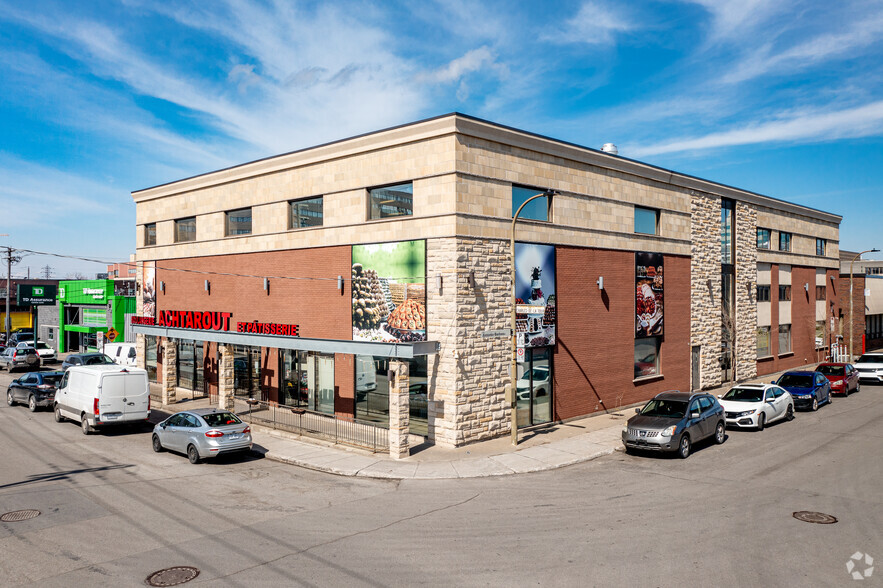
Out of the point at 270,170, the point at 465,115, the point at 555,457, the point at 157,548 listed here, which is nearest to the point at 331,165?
the point at 270,170

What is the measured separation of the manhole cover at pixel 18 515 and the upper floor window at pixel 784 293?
42876 mm

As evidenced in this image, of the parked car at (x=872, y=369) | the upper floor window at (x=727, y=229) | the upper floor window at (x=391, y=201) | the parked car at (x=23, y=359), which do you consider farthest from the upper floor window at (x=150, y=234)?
the parked car at (x=872, y=369)

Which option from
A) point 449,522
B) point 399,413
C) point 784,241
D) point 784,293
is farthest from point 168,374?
point 784,241

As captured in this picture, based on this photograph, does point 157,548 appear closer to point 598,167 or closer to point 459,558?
point 459,558

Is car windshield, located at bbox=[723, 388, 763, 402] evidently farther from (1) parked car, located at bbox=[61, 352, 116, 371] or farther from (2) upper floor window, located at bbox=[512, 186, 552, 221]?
(1) parked car, located at bbox=[61, 352, 116, 371]

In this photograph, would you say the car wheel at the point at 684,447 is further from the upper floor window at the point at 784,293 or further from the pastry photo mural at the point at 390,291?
the upper floor window at the point at 784,293

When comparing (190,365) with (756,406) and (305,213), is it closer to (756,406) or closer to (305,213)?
(305,213)

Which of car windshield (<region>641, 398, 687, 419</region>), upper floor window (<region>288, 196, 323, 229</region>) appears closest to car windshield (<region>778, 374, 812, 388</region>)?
car windshield (<region>641, 398, 687, 419</region>)

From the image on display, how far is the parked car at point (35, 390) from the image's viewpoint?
2756 centimetres

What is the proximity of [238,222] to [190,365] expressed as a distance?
30.6 feet

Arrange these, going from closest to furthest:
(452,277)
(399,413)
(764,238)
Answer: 1. (399,413)
2. (452,277)
3. (764,238)

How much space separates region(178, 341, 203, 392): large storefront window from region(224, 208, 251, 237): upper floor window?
6834mm

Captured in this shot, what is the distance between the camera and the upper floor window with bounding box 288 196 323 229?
2581cm

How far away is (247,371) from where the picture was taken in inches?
1165
